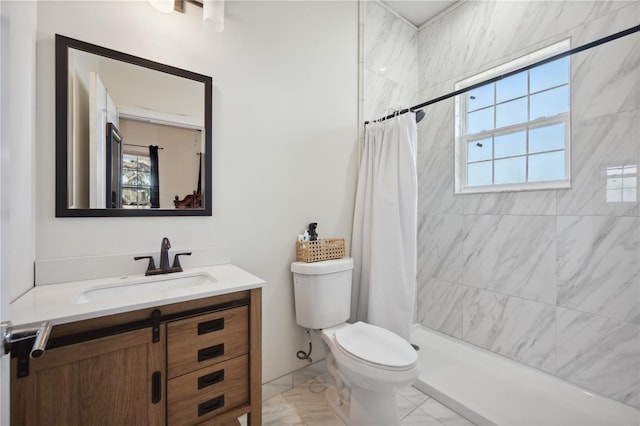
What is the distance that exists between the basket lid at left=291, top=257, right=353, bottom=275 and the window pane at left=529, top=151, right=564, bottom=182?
151cm

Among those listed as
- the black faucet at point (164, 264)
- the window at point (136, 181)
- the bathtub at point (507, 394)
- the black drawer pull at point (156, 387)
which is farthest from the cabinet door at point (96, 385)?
the bathtub at point (507, 394)

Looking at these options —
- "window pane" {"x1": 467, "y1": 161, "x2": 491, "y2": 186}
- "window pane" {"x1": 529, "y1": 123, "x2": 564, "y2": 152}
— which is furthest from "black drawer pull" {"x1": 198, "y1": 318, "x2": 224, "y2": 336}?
"window pane" {"x1": 529, "y1": 123, "x2": 564, "y2": 152}

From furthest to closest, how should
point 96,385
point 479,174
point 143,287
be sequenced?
point 479,174, point 143,287, point 96,385

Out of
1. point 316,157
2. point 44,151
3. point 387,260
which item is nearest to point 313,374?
point 387,260

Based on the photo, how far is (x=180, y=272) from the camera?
4.51 ft

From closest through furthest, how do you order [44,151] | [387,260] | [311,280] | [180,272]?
[44,151]
[180,272]
[311,280]
[387,260]

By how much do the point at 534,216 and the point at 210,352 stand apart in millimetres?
2191

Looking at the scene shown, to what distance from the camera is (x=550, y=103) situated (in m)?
1.92

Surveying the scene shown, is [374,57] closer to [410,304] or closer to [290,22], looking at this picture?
[290,22]

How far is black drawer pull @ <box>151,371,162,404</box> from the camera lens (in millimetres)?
986

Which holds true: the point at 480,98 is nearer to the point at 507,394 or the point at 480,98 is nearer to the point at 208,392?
the point at 507,394

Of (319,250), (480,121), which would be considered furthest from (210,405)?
(480,121)

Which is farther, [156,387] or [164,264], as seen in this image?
[164,264]

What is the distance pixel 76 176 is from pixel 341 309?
156cm
